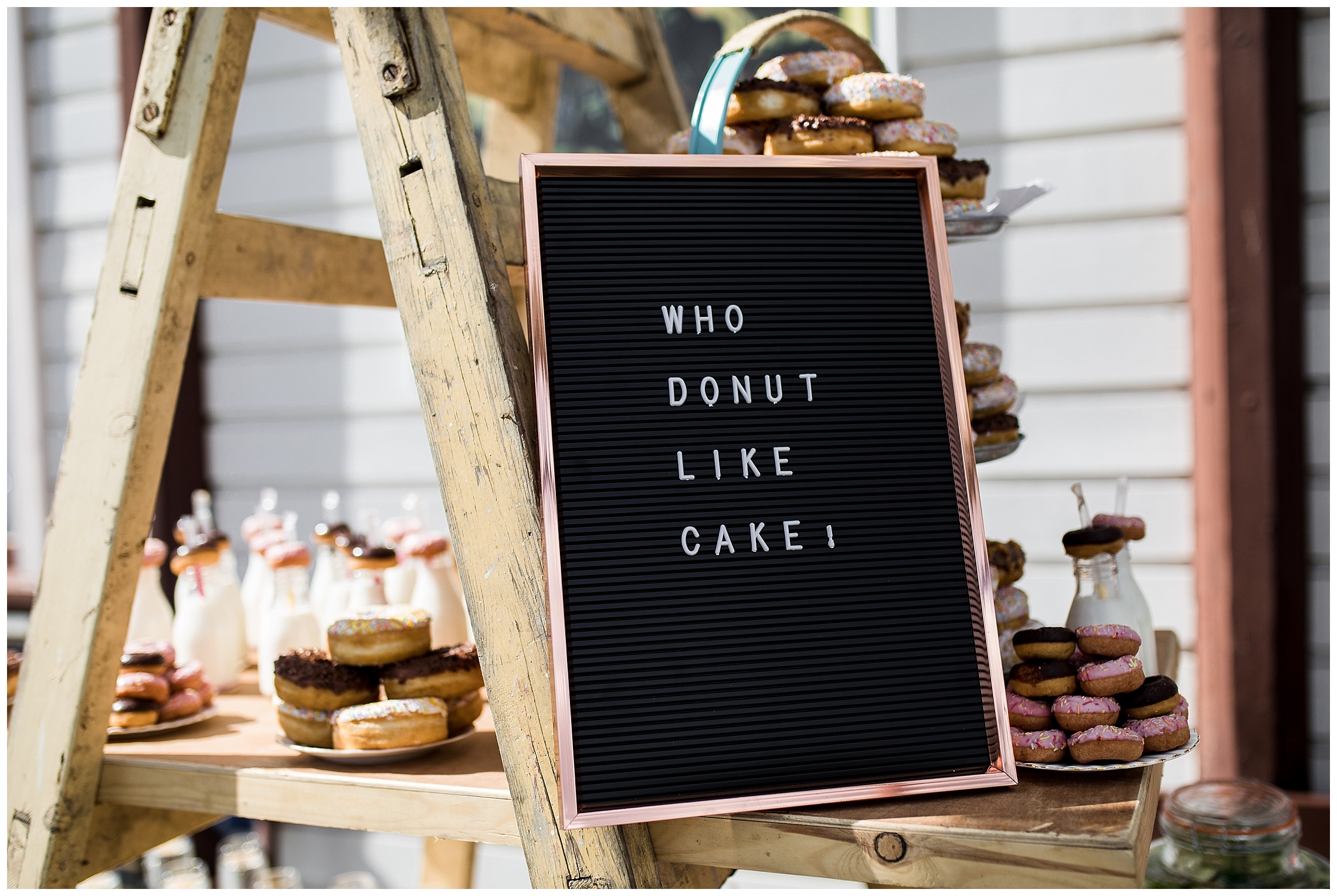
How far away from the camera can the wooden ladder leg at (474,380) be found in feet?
2.56

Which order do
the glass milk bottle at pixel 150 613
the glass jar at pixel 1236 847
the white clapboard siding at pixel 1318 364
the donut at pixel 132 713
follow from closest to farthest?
1. the donut at pixel 132 713
2. the glass milk bottle at pixel 150 613
3. the glass jar at pixel 1236 847
4. the white clapboard siding at pixel 1318 364

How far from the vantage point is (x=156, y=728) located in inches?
44.9

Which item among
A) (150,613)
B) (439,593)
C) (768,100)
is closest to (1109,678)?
(768,100)

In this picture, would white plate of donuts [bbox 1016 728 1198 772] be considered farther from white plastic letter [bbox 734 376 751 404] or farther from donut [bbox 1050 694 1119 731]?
white plastic letter [bbox 734 376 751 404]

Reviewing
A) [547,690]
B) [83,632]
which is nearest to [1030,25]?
[547,690]

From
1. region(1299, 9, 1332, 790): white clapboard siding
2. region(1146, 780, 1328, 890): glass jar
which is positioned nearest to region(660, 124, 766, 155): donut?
region(1146, 780, 1328, 890): glass jar

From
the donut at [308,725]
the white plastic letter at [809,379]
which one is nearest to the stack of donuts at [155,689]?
the donut at [308,725]

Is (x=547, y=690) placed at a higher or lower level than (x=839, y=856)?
higher

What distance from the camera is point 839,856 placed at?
737mm

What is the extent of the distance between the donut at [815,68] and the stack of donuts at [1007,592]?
54cm

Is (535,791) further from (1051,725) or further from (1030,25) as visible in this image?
(1030,25)

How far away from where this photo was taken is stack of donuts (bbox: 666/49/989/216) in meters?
1.00

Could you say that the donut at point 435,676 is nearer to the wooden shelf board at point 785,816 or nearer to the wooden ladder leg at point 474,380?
the wooden shelf board at point 785,816

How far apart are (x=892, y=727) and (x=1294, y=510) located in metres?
→ 1.74
